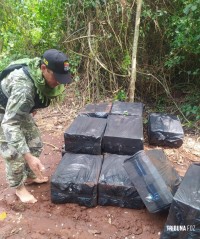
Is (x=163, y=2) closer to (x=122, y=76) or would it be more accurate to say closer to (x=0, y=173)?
(x=122, y=76)

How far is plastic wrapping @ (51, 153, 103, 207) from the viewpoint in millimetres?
2320

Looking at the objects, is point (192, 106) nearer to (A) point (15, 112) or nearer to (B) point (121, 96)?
(B) point (121, 96)

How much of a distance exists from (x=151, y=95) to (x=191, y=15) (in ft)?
5.81

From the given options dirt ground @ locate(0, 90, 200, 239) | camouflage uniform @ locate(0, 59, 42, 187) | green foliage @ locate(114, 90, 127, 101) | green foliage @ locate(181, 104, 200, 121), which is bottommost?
dirt ground @ locate(0, 90, 200, 239)

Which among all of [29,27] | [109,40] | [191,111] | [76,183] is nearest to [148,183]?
[76,183]

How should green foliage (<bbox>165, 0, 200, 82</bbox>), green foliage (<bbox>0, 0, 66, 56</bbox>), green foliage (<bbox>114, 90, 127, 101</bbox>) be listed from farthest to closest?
green foliage (<bbox>0, 0, 66, 56</bbox>) → green foliage (<bbox>114, 90, 127, 101</bbox>) → green foliage (<bbox>165, 0, 200, 82</bbox>)

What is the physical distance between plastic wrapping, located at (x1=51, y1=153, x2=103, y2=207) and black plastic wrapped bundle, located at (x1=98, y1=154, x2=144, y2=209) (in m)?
0.06

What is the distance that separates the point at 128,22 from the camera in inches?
189

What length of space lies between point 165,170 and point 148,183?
26 centimetres

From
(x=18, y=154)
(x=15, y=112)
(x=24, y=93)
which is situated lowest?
(x=18, y=154)

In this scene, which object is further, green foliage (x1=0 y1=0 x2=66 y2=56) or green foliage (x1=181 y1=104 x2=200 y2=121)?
green foliage (x1=0 y1=0 x2=66 y2=56)

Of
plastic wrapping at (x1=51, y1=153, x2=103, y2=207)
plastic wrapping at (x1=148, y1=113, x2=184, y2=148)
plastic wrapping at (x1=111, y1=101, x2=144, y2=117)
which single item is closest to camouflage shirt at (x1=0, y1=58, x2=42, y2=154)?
plastic wrapping at (x1=51, y1=153, x2=103, y2=207)

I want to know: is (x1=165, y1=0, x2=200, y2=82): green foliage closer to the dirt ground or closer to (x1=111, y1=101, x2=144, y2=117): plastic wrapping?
(x1=111, y1=101, x2=144, y2=117): plastic wrapping

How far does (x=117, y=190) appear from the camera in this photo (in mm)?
2318
